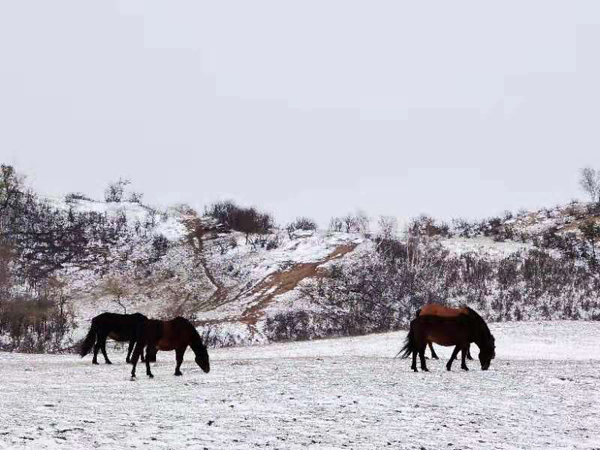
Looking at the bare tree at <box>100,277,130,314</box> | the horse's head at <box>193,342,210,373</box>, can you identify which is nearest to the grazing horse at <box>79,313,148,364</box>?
the horse's head at <box>193,342,210,373</box>

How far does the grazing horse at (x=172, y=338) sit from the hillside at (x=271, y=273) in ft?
64.4

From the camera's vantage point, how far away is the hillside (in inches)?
1724

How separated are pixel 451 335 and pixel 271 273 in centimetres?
3976

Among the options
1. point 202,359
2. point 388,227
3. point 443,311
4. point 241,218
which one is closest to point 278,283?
point 241,218

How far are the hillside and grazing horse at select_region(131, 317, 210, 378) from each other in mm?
19623

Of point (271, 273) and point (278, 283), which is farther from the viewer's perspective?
point (271, 273)

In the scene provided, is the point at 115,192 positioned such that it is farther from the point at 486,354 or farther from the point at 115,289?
the point at 486,354

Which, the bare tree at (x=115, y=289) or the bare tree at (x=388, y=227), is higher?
the bare tree at (x=388, y=227)

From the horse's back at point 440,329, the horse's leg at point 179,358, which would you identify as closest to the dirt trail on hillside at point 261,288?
the horse's leg at point 179,358

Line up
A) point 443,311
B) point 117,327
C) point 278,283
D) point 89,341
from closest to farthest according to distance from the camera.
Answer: point 443,311 < point 89,341 < point 117,327 < point 278,283

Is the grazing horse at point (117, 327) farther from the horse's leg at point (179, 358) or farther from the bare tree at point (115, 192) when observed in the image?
the bare tree at point (115, 192)

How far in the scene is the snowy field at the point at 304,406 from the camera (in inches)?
324

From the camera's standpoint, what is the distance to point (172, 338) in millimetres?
15969

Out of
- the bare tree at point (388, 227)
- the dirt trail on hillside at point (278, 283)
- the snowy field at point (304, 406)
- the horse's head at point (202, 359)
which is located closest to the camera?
the snowy field at point (304, 406)
